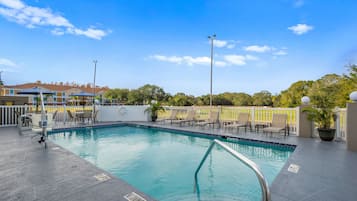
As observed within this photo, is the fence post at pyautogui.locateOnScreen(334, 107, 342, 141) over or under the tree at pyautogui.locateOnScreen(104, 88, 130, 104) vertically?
under

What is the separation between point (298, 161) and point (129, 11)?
461 inches

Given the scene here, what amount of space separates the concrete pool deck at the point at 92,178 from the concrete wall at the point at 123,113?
716cm

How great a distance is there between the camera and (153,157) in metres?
5.51

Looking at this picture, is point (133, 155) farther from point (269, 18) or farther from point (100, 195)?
point (269, 18)

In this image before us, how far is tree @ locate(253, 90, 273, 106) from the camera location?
35056 millimetres

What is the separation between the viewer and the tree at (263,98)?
115ft

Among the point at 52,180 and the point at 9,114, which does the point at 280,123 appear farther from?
the point at 9,114

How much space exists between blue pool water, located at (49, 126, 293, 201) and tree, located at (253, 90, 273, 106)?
30.6 meters

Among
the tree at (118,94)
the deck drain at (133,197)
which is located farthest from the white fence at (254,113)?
the tree at (118,94)

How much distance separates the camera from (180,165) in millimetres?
4871

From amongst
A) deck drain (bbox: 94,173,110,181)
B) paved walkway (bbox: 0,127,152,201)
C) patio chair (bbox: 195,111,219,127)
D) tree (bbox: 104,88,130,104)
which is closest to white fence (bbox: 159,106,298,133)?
patio chair (bbox: 195,111,219,127)

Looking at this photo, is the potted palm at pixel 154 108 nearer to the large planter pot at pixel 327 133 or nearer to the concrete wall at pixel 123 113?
the concrete wall at pixel 123 113

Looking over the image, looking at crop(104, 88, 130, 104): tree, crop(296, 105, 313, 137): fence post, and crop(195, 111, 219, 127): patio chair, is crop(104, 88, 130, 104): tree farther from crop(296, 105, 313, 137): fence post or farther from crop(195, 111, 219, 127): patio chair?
crop(296, 105, 313, 137): fence post

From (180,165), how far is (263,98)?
35.1m
